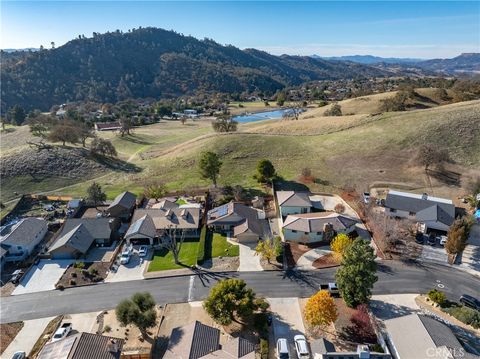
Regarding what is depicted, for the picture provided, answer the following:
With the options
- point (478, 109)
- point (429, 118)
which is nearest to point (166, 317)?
point (429, 118)

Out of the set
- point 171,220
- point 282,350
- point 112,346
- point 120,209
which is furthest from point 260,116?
point 112,346

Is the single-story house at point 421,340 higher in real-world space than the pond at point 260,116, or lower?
higher

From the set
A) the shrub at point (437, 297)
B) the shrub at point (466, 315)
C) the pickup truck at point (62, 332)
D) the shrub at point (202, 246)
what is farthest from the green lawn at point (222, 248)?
the shrub at point (466, 315)

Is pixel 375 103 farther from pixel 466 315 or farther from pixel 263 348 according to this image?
pixel 263 348

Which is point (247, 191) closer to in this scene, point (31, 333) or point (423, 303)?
point (423, 303)

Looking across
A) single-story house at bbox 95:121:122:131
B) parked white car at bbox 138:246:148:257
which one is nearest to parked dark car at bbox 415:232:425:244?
parked white car at bbox 138:246:148:257

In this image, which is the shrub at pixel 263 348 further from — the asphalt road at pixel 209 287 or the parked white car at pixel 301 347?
the asphalt road at pixel 209 287
